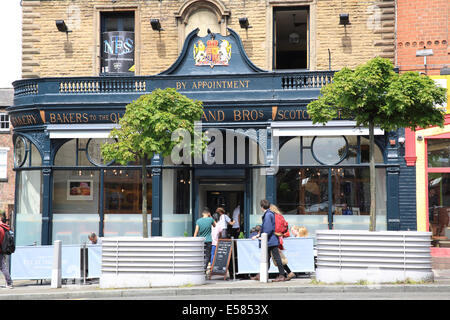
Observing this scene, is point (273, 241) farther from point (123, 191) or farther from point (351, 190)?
point (123, 191)

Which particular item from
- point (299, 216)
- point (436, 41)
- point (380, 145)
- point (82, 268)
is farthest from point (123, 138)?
point (436, 41)

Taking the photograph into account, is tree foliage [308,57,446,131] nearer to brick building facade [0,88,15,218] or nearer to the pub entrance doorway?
the pub entrance doorway

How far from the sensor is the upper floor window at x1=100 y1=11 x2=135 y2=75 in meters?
22.6

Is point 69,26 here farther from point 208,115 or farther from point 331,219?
point 331,219

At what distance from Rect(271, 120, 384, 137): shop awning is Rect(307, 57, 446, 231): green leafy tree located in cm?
439

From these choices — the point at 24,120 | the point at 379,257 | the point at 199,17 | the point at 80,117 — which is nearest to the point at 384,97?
the point at 379,257

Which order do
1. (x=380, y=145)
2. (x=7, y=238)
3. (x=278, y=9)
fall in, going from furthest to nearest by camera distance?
(x=278, y=9), (x=380, y=145), (x=7, y=238)

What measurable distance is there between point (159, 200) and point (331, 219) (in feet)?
16.9

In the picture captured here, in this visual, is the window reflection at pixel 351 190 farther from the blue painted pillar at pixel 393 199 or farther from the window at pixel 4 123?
A: the window at pixel 4 123

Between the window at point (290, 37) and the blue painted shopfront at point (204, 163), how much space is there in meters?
1.60

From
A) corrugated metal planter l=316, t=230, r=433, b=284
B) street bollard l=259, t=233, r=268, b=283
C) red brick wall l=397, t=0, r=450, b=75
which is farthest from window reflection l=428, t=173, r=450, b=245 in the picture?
street bollard l=259, t=233, r=268, b=283

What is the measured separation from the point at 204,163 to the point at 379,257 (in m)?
8.73

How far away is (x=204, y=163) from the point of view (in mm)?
21172

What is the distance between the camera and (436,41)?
20.6 meters
